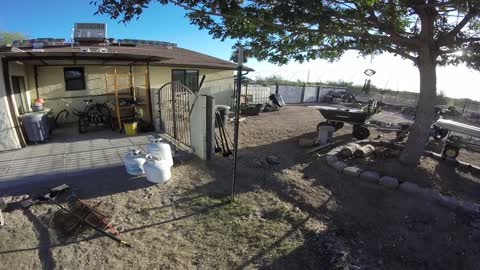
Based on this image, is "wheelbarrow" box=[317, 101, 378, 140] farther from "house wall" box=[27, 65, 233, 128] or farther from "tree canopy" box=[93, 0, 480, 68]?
"house wall" box=[27, 65, 233, 128]

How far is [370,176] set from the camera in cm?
567

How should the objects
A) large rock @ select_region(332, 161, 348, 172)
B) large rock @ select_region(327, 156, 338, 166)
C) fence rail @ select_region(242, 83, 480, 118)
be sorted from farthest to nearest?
fence rail @ select_region(242, 83, 480, 118) → large rock @ select_region(327, 156, 338, 166) → large rock @ select_region(332, 161, 348, 172)

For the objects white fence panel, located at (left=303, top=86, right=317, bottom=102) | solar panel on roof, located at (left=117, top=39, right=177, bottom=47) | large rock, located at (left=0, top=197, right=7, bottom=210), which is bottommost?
large rock, located at (left=0, top=197, right=7, bottom=210)

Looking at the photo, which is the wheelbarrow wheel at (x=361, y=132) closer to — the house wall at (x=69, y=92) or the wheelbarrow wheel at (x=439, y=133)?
the wheelbarrow wheel at (x=439, y=133)

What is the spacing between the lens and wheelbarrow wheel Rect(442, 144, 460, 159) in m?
6.84

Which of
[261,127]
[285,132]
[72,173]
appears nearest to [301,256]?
[72,173]

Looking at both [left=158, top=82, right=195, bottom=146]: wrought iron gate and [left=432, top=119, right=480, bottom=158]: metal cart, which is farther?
[left=158, top=82, right=195, bottom=146]: wrought iron gate

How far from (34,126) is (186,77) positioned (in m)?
7.01

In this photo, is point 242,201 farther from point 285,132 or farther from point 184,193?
point 285,132

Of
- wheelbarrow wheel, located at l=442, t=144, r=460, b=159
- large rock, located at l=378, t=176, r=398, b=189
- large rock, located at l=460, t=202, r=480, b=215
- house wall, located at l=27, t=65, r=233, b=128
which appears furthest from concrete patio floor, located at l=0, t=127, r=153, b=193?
wheelbarrow wheel, located at l=442, t=144, r=460, b=159

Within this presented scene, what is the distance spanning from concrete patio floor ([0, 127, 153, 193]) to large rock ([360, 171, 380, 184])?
18.2 feet

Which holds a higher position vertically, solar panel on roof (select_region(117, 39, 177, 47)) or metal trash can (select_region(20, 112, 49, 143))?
solar panel on roof (select_region(117, 39, 177, 47))

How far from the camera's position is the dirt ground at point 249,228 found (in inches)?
128

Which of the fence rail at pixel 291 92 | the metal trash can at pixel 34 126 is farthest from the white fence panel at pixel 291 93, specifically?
the metal trash can at pixel 34 126
